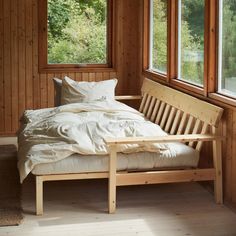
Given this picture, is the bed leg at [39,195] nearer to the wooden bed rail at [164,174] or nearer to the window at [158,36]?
the wooden bed rail at [164,174]

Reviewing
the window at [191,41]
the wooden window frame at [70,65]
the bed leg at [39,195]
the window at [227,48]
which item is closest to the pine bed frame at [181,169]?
the bed leg at [39,195]

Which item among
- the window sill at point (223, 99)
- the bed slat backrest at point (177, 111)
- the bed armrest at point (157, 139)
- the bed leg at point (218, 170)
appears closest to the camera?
the bed armrest at point (157, 139)

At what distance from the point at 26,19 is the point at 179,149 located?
3.21 m

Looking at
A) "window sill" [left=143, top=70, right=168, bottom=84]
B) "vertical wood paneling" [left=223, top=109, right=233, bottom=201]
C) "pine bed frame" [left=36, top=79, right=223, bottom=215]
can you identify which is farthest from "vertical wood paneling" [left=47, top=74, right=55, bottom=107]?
"vertical wood paneling" [left=223, top=109, right=233, bottom=201]

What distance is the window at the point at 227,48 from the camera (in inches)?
176

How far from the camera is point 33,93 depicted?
7.09 metres

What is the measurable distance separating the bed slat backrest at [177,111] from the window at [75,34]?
1050mm

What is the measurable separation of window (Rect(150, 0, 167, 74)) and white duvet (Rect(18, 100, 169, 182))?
A: 37.5 inches

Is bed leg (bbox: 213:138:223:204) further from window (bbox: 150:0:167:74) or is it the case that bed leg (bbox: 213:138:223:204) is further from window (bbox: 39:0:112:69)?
window (bbox: 39:0:112:69)

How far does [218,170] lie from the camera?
14.8ft

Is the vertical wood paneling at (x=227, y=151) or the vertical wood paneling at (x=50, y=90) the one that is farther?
the vertical wood paneling at (x=50, y=90)

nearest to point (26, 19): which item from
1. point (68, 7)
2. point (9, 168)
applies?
point (68, 7)

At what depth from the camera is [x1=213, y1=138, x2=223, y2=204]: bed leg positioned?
449 cm

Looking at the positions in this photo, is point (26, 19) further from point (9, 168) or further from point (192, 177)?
point (192, 177)
